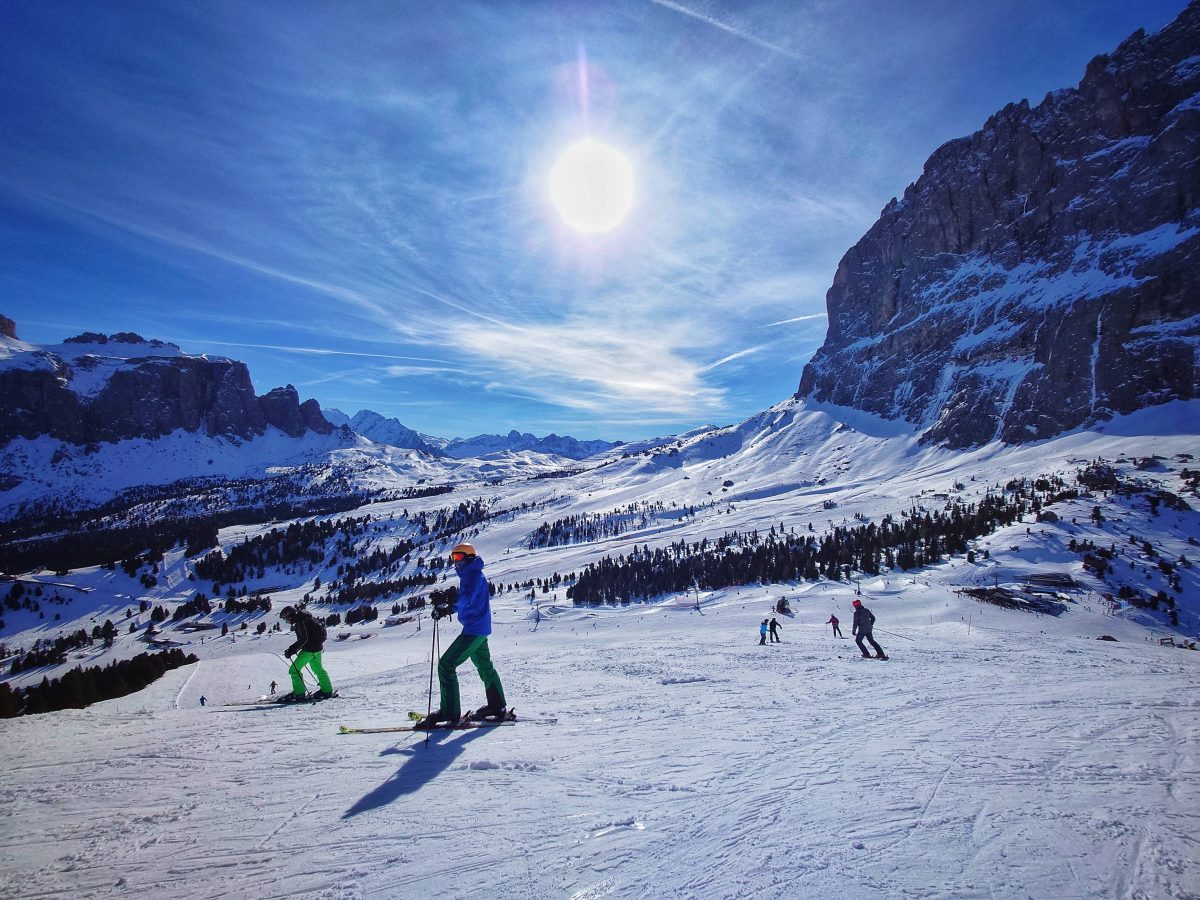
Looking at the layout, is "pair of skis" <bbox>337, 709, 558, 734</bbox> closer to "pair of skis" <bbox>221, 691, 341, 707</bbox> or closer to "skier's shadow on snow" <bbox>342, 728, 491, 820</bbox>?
"skier's shadow on snow" <bbox>342, 728, 491, 820</bbox>

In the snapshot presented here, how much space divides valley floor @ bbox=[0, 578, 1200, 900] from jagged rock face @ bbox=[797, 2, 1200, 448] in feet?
556

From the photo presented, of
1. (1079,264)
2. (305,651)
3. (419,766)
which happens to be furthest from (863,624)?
(1079,264)

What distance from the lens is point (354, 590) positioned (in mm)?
116750

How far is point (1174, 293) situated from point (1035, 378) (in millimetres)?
31685

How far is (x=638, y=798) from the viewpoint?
5.11 metres

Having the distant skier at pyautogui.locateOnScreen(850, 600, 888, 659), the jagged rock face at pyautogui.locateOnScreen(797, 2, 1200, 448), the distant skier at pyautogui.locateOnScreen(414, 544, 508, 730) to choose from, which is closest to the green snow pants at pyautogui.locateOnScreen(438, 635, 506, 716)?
the distant skier at pyautogui.locateOnScreen(414, 544, 508, 730)

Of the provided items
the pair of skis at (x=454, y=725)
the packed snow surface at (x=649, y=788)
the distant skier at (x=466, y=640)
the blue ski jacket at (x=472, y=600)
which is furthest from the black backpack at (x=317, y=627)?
the blue ski jacket at (x=472, y=600)

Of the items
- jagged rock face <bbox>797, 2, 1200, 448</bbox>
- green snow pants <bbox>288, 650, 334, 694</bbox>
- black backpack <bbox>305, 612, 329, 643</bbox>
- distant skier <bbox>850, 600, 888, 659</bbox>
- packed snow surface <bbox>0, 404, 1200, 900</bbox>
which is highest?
jagged rock face <bbox>797, 2, 1200, 448</bbox>

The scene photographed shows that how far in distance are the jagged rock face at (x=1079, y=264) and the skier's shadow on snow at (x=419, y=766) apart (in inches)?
6875

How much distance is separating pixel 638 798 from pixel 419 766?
104 inches

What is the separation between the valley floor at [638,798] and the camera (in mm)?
3783

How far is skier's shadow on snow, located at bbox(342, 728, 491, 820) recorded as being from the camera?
5020 mm

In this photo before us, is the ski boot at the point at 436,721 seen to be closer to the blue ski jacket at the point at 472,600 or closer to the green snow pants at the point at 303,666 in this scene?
the blue ski jacket at the point at 472,600

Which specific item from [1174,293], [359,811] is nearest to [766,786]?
[359,811]
